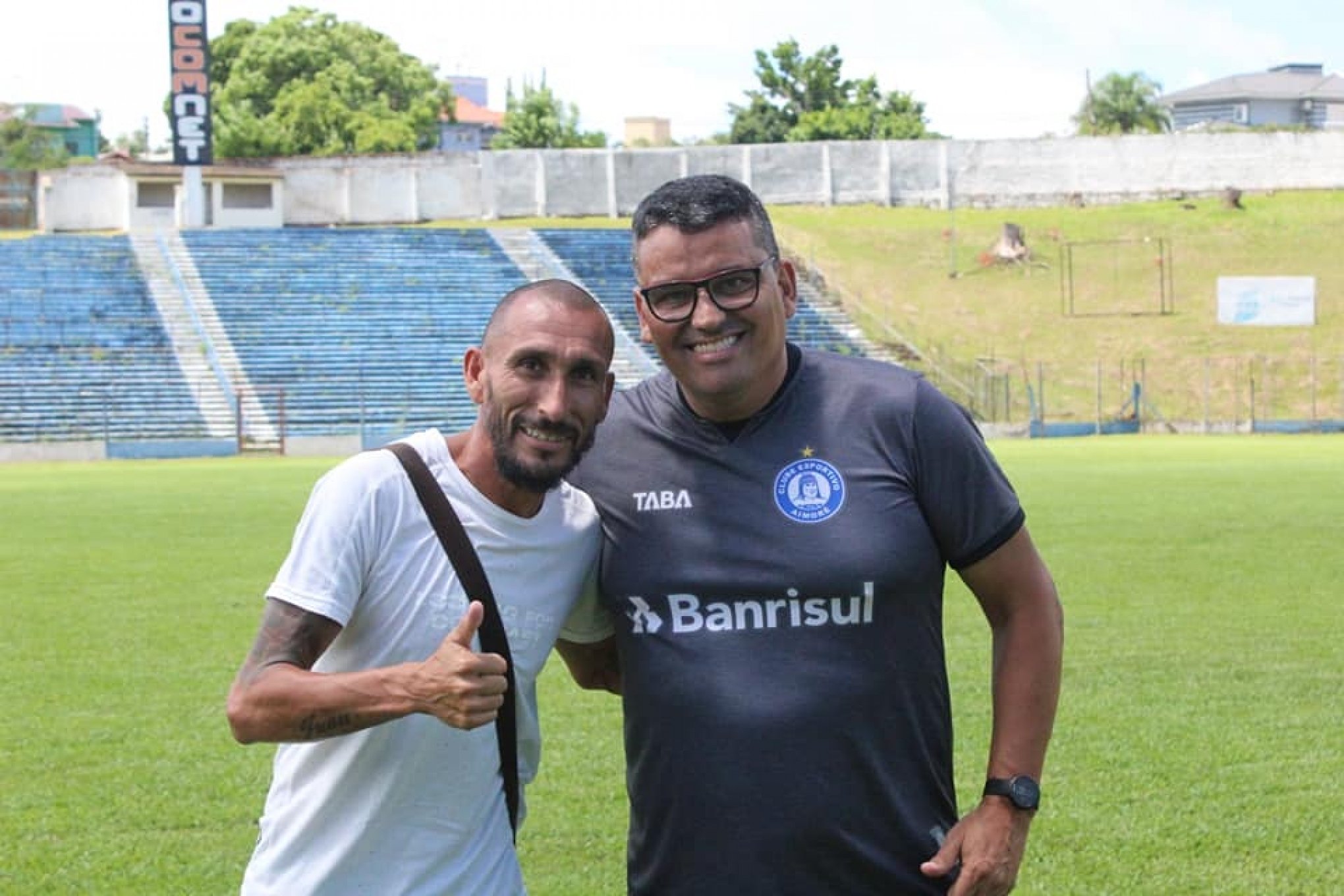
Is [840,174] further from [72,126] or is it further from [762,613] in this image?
[72,126]

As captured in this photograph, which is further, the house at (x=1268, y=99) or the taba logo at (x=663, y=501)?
the house at (x=1268, y=99)

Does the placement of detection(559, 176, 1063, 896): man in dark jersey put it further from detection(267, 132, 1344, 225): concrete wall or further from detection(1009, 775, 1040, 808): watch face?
detection(267, 132, 1344, 225): concrete wall

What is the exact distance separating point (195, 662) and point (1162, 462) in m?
24.5

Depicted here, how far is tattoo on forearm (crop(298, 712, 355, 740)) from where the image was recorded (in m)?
3.20

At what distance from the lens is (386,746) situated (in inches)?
133

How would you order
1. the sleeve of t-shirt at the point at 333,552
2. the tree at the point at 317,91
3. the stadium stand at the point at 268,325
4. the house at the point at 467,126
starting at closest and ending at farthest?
1. the sleeve of t-shirt at the point at 333,552
2. the stadium stand at the point at 268,325
3. the tree at the point at 317,91
4. the house at the point at 467,126

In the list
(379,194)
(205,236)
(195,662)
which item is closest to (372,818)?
(195,662)

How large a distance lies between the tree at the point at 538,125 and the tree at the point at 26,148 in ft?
71.6

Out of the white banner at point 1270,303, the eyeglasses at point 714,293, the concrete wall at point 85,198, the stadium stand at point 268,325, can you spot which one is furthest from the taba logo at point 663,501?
the concrete wall at point 85,198

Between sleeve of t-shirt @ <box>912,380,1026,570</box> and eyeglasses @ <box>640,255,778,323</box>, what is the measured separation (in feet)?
1.29

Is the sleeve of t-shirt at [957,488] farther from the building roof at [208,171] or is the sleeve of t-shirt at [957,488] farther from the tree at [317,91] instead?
the tree at [317,91]

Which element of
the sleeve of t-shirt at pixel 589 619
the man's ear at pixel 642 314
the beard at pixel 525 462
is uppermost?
the man's ear at pixel 642 314

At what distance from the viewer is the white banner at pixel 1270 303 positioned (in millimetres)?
54750

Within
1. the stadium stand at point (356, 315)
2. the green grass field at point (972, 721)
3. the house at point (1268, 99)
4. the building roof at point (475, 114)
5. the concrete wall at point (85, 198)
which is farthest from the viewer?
the building roof at point (475, 114)
